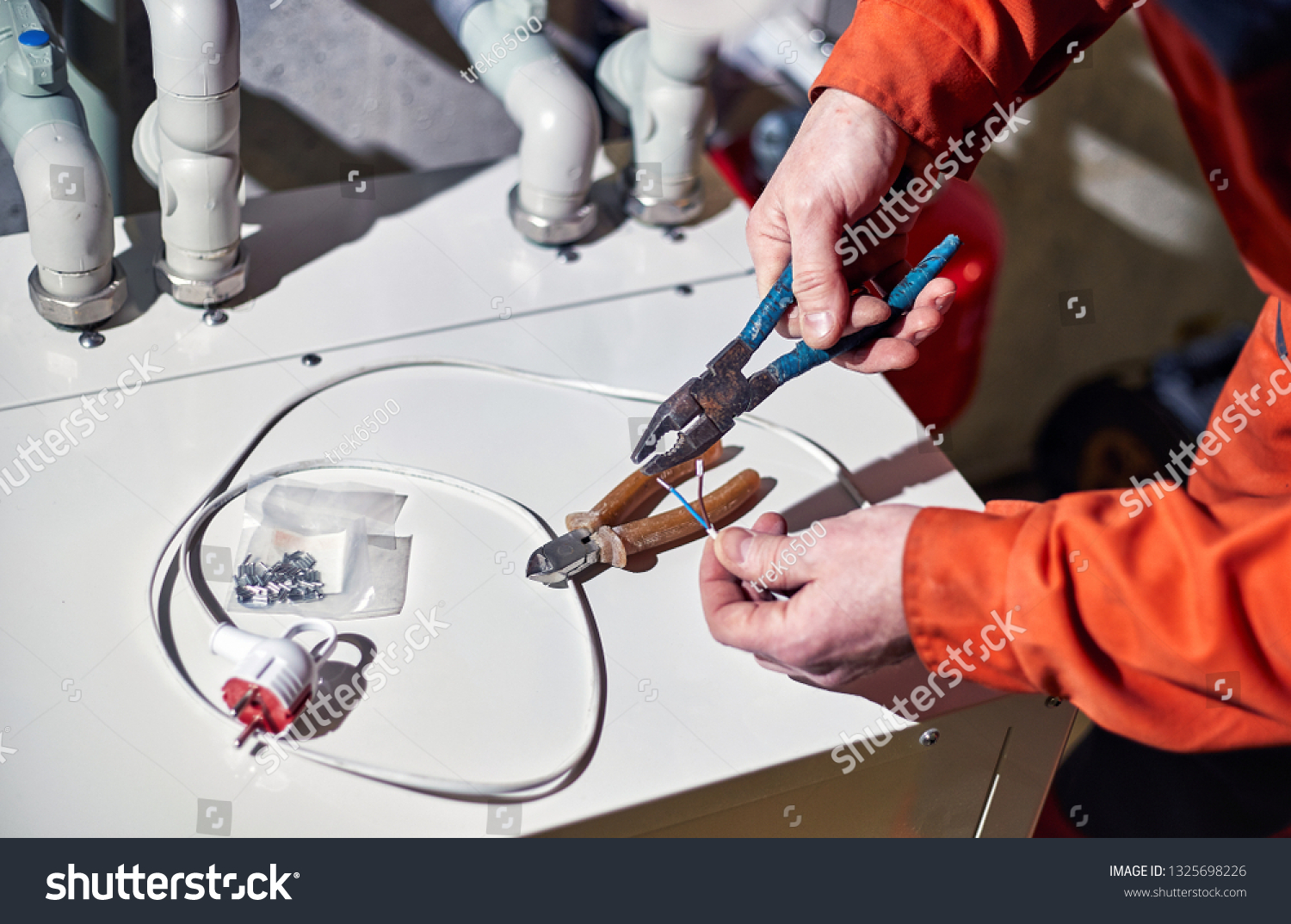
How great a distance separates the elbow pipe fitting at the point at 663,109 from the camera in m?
0.91

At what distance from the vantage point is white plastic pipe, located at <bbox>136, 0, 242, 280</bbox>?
2.35ft

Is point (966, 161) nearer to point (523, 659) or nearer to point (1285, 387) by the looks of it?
point (1285, 387)

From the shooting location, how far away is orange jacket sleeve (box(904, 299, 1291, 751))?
55cm

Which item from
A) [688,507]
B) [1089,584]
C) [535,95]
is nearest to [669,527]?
[688,507]

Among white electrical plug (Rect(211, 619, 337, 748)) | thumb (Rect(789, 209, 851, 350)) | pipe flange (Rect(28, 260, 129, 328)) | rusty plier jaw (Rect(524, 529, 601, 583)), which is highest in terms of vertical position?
thumb (Rect(789, 209, 851, 350))

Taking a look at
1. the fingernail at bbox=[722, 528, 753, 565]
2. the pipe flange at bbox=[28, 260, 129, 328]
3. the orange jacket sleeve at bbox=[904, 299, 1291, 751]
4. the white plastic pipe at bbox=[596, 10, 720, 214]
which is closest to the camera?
the orange jacket sleeve at bbox=[904, 299, 1291, 751]

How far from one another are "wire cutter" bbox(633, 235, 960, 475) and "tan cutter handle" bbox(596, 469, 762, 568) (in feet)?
0.11

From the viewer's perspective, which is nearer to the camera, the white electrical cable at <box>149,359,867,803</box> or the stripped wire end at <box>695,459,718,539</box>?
the white electrical cable at <box>149,359,867,803</box>

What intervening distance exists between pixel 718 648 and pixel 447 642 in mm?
164

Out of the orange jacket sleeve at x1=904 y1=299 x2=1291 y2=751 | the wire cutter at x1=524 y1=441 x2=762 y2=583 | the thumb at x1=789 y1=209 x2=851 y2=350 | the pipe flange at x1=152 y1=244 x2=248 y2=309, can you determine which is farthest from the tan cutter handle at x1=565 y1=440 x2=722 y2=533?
the pipe flange at x1=152 y1=244 x2=248 y2=309

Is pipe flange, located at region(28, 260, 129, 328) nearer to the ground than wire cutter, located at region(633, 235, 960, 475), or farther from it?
nearer to the ground

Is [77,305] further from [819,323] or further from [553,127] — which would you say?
[819,323]

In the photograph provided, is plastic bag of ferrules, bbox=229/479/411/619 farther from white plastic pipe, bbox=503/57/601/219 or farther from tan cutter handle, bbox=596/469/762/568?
white plastic pipe, bbox=503/57/601/219

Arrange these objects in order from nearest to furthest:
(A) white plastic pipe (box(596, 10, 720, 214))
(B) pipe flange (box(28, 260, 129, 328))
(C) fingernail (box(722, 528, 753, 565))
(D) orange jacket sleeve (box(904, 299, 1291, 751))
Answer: (D) orange jacket sleeve (box(904, 299, 1291, 751)), (C) fingernail (box(722, 528, 753, 565)), (B) pipe flange (box(28, 260, 129, 328)), (A) white plastic pipe (box(596, 10, 720, 214))
